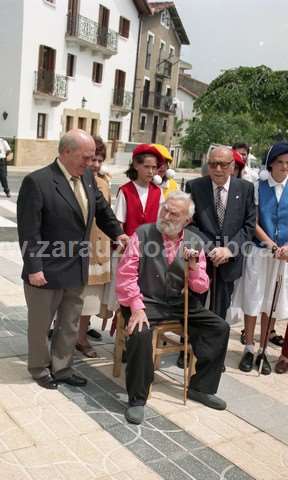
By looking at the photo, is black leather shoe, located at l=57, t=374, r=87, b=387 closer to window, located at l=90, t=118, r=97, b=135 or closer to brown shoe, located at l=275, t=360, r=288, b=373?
brown shoe, located at l=275, t=360, r=288, b=373

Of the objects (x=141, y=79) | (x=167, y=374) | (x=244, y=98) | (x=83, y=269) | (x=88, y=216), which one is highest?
(x=141, y=79)

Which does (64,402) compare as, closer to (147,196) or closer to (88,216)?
(88,216)

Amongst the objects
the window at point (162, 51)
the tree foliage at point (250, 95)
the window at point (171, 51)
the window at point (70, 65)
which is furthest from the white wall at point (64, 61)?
the tree foliage at point (250, 95)

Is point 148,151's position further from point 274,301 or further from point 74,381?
point 74,381

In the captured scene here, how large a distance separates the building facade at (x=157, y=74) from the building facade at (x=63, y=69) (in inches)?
81.4

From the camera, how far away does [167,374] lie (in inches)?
171

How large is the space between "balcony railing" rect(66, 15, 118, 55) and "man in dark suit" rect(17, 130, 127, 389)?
2567 centimetres

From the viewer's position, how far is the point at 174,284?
394 centimetres

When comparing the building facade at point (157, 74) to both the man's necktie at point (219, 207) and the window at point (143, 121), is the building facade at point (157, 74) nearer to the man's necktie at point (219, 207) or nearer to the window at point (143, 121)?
the window at point (143, 121)

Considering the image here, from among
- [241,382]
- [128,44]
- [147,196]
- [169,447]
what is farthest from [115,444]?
→ [128,44]

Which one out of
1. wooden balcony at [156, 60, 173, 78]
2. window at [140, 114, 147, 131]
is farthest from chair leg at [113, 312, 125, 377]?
wooden balcony at [156, 60, 173, 78]

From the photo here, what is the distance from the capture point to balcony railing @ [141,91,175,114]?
38.5 meters

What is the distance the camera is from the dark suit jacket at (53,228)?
354 cm

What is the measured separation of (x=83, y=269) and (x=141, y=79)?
34207mm
